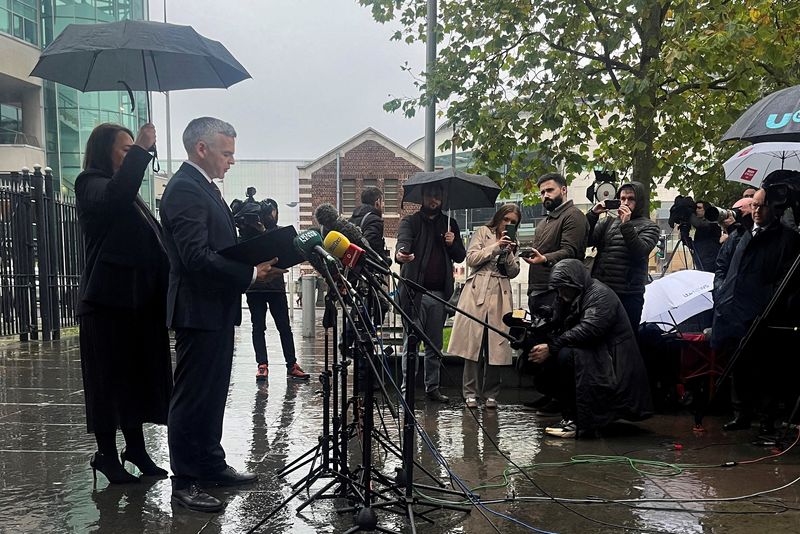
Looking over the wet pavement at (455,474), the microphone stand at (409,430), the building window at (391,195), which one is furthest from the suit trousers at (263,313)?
the building window at (391,195)

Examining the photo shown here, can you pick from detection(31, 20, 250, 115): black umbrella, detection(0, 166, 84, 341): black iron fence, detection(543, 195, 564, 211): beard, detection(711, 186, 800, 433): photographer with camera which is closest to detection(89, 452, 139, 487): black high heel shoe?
detection(31, 20, 250, 115): black umbrella

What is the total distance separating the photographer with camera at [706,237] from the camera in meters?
8.69

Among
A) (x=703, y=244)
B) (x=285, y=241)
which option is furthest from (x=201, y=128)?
(x=703, y=244)

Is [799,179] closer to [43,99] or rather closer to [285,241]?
[285,241]

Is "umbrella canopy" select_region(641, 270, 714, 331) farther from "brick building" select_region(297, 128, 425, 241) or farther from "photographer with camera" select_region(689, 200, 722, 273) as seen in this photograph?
"brick building" select_region(297, 128, 425, 241)

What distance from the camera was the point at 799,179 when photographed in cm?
549

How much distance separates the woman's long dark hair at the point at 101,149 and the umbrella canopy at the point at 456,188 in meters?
3.21

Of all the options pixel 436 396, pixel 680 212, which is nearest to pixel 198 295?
pixel 436 396

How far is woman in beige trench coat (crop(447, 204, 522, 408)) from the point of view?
664 cm

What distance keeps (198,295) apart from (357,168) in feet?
113

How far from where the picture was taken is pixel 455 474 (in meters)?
4.52

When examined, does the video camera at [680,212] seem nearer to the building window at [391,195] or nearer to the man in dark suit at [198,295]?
the man in dark suit at [198,295]

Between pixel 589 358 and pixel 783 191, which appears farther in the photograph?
pixel 589 358

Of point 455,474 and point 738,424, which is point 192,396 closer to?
point 455,474
